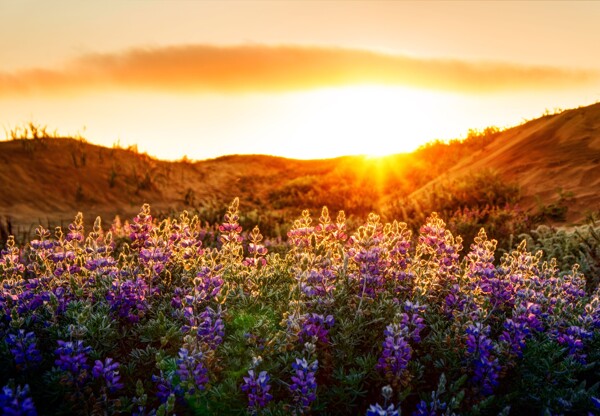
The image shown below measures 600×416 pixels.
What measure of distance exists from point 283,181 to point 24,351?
26131 mm

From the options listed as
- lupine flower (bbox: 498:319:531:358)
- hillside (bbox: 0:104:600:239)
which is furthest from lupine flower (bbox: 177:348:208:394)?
hillside (bbox: 0:104:600:239)

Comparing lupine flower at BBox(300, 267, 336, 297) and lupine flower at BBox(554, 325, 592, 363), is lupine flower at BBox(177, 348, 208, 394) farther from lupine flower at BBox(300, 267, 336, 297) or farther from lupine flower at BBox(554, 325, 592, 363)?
lupine flower at BBox(554, 325, 592, 363)

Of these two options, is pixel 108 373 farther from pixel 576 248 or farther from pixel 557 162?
pixel 557 162

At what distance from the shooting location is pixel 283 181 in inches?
1150

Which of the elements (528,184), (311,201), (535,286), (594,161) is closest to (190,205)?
(311,201)

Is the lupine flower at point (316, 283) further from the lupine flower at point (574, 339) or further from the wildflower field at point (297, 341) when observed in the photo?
the lupine flower at point (574, 339)

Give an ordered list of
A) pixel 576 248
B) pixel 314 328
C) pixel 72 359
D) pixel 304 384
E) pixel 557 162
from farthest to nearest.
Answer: pixel 557 162, pixel 576 248, pixel 314 328, pixel 72 359, pixel 304 384

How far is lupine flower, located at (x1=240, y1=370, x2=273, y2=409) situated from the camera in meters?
2.82

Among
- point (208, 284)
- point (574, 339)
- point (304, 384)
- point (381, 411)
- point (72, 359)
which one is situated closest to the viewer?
point (381, 411)

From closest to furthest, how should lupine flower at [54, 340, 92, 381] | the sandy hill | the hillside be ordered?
lupine flower at [54, 340, 92, 381], the sandy hill, the hillside

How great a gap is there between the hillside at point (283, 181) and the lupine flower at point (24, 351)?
8.97 metres

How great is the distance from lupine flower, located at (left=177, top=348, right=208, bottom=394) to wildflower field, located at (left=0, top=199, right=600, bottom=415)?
0.4 inches

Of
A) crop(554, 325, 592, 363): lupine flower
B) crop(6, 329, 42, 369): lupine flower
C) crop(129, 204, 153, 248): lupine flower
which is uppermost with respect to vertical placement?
crop(129, 204, 153, 248): lupine flower

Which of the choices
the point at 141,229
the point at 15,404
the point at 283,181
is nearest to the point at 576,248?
the point at 141,229
